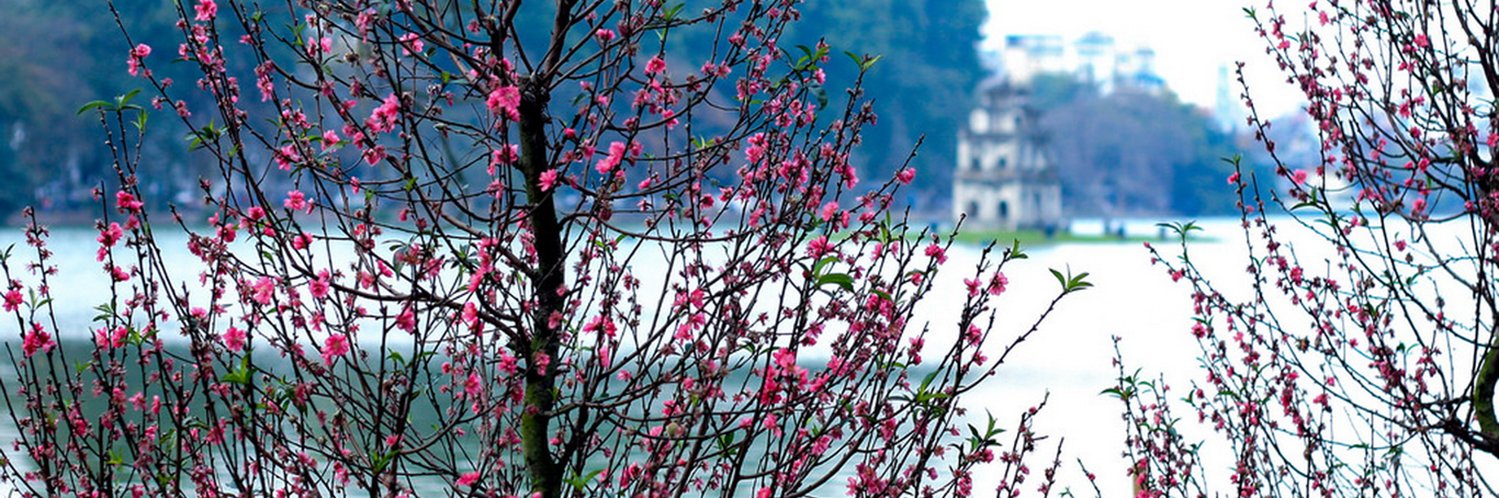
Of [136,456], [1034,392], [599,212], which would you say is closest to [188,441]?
[136,456]

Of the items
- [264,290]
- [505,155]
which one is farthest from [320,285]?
[505,155]

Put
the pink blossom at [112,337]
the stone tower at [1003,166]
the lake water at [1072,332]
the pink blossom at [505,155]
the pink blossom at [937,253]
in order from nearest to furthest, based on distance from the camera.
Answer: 1. the pink blossom at [505,155]
2. the pink blossom at [112,337]
3. the pink blossom at [937,253]
4. the lake water at [1072,332]
5. the stone tower at [1003,166]

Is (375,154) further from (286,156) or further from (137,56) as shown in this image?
(137,56)

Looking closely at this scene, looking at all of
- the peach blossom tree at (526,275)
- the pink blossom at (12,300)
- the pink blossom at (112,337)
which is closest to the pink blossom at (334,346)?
the peach blossom tree at (526,275)

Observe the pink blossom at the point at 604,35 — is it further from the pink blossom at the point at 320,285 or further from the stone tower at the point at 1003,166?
the stone tower at the point at 1003,166

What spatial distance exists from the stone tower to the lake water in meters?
16.6

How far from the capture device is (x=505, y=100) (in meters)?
2.75

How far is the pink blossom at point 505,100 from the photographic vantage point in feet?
8.99

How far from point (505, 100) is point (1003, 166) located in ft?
214

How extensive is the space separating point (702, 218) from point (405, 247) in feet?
1.79

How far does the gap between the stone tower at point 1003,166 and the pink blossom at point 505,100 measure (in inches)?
2511

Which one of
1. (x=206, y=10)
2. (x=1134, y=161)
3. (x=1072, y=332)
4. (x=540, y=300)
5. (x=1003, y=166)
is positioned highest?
(x=1134, y=161)

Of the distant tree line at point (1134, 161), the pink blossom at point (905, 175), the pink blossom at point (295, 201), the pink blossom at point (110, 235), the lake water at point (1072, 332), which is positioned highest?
the distant tree line at point (1134, 161)

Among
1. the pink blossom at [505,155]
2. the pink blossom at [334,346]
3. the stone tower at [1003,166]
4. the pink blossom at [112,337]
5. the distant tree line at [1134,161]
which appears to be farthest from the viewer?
the distant tree line at [1134,161]
